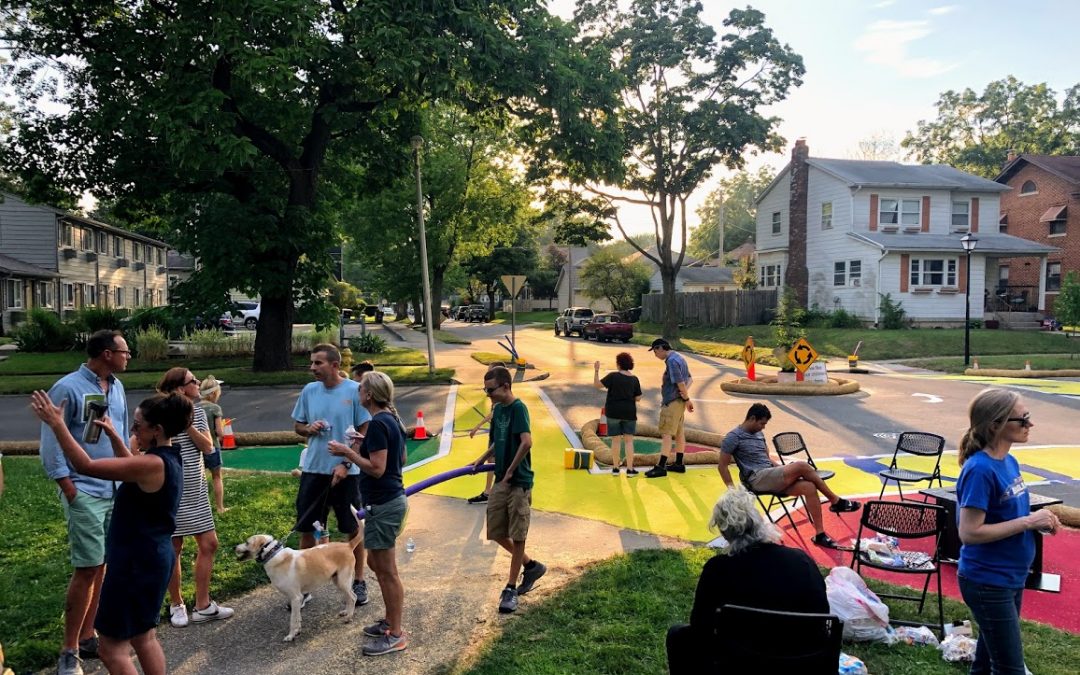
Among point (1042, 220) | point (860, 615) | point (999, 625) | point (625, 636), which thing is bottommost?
point (625, 636)

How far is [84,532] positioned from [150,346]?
77.8ft

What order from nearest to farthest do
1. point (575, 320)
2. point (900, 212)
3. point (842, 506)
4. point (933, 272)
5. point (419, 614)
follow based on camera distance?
point (419, 614) → point (842, 506) → point (933, 272) → point (900, 212) → point (575, 320)

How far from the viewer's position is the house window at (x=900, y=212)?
3572 cm

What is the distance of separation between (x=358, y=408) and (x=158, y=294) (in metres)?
60.2

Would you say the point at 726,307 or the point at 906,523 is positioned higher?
the point at 726,307

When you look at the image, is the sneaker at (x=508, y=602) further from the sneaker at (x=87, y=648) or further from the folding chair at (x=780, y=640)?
the sneaker at (x=87, y=648)

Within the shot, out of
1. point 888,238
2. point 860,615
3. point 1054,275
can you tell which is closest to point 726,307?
point 888,238

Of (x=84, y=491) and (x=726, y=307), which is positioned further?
(x=726, y=307)

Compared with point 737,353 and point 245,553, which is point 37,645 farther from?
point 737,353

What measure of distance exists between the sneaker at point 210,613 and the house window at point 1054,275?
46.5 metres

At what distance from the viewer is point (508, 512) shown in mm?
5613

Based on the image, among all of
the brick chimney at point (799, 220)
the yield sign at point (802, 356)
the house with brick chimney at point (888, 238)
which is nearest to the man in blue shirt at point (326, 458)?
the yield sign at point (802, 356)

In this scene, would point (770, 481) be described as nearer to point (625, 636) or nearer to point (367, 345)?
point (625, 636)

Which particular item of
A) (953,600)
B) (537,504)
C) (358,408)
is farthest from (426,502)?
(953,600)
